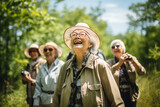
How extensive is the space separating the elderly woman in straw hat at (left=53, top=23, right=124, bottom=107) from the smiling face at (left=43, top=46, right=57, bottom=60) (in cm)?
146

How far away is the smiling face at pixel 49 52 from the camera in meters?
3.84

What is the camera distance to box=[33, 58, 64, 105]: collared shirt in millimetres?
3389

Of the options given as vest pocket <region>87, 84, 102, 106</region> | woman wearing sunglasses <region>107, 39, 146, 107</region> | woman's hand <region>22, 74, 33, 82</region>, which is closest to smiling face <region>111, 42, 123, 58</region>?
woman wearing sunglasses <region>107, 39, 146, 107</region>

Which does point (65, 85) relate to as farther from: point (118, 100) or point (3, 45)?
point (3, 45)

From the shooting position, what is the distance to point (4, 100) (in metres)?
4.63

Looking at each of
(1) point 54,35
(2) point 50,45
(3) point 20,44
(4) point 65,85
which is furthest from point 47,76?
(1) point 54,35

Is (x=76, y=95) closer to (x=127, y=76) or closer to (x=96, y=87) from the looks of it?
(x=96, y=87)

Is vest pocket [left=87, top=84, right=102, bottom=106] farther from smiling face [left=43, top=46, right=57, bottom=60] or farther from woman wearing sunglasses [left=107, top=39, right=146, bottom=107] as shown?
smiling face [left=43, top=46, right=57, bottom=60]

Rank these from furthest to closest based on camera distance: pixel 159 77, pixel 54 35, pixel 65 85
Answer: pixel 54 35, pixel 159 77, pixel 65 85

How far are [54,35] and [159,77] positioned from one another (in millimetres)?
8229

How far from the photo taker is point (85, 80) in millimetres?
2078

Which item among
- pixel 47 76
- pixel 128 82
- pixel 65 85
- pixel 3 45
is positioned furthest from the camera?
pixel 3 45

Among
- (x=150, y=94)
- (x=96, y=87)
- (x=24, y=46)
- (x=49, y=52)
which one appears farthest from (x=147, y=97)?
(x=24, y=46)

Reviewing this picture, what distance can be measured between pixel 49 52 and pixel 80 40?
1.80 m
